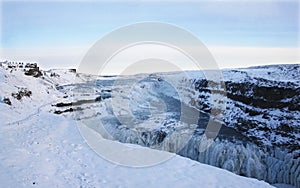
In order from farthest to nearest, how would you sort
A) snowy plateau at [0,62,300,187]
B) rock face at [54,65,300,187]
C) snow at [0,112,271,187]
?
1. rock face at [54,65,300,187]
2. snowy plateau at [0,62,300,187]
3. snow at [0,112,271,187]

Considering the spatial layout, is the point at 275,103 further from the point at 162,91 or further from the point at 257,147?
the point at 162,91

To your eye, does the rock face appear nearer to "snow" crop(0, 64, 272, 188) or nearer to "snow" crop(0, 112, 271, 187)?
"snow" crop(0, 64, 272, 188)

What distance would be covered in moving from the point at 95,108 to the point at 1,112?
49.6ft

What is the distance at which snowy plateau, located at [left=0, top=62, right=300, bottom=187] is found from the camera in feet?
30.7

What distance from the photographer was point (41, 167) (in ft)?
31.4

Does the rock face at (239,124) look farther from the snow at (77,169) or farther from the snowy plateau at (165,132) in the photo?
the snow at (77,169)

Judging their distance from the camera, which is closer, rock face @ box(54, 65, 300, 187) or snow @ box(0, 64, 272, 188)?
snow @ box(0, 64, 272, 188)

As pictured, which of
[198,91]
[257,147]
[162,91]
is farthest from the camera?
[162,91]

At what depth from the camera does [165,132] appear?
92.1ft

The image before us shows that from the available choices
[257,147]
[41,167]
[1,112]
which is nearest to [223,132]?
[257,147]

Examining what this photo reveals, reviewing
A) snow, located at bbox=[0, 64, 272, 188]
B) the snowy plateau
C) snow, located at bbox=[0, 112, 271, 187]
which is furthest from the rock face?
snow, located at bbox=[0, 112, 271, 187]

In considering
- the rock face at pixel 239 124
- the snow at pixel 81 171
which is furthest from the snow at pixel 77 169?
the rock face at pixel 239 124

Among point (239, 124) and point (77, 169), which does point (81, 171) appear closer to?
point (77, 169)

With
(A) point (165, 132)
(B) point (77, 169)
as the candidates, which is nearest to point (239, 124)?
(A) point (165, 132)
